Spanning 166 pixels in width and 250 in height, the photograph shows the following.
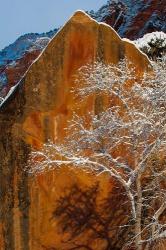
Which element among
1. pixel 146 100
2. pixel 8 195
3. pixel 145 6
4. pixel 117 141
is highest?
pixel 145 6

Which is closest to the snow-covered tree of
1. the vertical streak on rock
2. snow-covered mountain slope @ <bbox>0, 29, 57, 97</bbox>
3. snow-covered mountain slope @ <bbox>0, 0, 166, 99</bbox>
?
the vertical streak on rock

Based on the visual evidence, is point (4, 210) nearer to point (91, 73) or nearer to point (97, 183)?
point (97, 183)

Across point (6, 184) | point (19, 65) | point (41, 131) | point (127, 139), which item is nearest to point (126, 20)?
point (19, 65)

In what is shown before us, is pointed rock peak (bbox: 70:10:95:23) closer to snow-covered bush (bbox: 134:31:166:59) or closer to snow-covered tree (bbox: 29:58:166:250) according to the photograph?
snow-covered tree (bbox: 29:58:166:250)

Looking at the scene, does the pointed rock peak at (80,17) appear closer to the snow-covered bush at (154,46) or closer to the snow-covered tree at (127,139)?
the snow-covered tree at (127,139)

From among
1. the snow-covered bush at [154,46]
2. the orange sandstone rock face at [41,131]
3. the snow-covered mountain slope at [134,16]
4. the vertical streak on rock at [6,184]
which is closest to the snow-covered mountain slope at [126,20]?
the snow-covered mountain slope at [134,16]

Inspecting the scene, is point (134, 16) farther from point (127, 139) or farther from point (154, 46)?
point (127, 139)

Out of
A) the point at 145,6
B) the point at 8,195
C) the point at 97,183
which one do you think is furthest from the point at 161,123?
the point at 145,6
